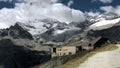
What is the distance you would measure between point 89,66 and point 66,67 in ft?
16.5

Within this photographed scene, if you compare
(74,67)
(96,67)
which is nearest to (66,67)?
(74,67)

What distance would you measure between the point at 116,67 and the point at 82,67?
549 centimetres

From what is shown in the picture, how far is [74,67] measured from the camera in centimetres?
5141

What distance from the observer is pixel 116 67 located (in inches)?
1829

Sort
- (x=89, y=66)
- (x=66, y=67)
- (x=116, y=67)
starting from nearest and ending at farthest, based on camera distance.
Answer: (x=116, y=67), (x=89, y=66), (x=66, y=67)

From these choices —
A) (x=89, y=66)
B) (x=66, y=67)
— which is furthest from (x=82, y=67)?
(x=66, y=67)

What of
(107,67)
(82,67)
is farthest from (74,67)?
(107,67)

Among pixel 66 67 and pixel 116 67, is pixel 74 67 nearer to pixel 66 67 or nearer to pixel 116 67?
pixel 66 67

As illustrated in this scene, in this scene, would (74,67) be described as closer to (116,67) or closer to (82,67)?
(82,67)

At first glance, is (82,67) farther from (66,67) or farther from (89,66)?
(66,67)

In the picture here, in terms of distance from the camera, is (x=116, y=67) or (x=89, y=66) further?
(x=89, y=66)

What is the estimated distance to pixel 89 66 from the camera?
49719 mm

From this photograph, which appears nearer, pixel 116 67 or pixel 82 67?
pixel 116 67

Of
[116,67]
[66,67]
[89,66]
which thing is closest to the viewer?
[116,67]
